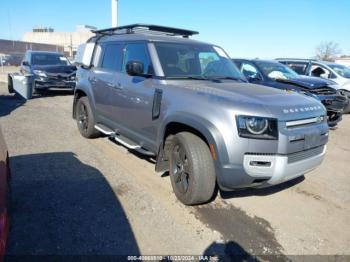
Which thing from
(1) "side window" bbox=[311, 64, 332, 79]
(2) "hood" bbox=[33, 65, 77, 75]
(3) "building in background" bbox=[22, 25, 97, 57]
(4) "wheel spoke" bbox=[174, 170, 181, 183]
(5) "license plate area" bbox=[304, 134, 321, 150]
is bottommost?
(4) "wheel spoke" bbox=[174, 170, 181, 183]

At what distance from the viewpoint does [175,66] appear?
13.6 ft

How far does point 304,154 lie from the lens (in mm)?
3309

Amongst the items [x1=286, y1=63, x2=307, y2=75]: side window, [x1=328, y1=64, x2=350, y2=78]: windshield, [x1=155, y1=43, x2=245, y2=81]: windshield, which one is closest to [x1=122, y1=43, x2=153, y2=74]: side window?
[x1=155, y1=43, x2=245, y2=81]: windshield

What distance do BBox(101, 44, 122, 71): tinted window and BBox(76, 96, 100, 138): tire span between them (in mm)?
978

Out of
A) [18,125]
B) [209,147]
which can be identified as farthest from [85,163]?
[18,125]

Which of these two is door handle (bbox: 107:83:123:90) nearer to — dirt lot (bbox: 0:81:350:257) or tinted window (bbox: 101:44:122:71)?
tinted window (bbox: 101:44:122:71)

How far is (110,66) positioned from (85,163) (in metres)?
1.71

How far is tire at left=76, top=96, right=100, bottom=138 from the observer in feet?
19.4

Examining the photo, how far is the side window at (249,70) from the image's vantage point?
801 centimetres

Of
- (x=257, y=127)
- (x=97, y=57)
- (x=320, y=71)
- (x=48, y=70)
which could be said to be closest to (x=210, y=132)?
(x=257, y=127)

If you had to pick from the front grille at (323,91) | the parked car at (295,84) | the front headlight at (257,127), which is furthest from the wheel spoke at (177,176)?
the front grille at (323,91)

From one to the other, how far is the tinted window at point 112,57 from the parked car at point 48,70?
23.3 ft

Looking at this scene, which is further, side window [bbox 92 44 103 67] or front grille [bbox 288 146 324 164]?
side window [bbox 92 44 103 67]

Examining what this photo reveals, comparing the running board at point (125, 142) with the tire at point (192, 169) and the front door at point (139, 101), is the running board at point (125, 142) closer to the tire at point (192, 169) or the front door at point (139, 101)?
the front door at point (139, 101)
